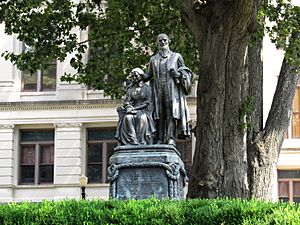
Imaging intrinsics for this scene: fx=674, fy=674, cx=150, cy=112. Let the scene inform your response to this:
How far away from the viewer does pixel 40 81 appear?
33500 millimetres

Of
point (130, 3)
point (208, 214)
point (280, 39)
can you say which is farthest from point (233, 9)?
point (208, 214)

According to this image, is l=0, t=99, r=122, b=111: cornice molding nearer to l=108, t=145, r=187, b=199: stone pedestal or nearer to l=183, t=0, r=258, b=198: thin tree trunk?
l=183, t=0, r=258, b=198: thin tree trunk

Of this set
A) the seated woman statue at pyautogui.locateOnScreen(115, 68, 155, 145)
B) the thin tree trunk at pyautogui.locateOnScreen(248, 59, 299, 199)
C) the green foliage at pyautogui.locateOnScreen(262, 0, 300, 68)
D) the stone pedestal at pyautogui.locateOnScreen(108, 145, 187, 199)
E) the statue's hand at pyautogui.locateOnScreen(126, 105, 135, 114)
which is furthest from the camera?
the green foliage at pyautogui.locateOnScreen(262, 0, 300, 68)

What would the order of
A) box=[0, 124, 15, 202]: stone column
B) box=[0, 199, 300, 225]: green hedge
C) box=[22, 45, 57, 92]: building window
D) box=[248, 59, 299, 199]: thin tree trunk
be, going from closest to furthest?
1. box=[0, 199, 300, 225]: green hedge
2. box=[248, 59, 299, 199]: thin tree trunk
3. box=[0, 124, 15, 202]: stone column
4. box=[22, 45, 57, 92]: building window

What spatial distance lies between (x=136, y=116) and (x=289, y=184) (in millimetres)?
19273

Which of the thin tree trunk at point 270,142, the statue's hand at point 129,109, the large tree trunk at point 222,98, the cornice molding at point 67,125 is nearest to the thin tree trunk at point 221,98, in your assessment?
the large tree trunk at point 222,98

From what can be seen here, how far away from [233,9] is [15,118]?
62.3 ft

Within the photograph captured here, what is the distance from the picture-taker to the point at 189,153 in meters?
32.0

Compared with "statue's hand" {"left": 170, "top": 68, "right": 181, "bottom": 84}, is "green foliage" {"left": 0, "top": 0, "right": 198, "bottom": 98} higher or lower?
higher

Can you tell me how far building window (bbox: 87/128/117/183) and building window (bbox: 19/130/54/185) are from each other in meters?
1.93

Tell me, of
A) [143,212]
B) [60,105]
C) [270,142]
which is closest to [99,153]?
[60,105]

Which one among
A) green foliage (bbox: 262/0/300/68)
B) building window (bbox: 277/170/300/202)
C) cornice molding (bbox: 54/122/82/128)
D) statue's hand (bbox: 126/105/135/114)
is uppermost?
green foliage (bbox: 262/0/300/68)

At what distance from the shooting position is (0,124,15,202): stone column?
107 feet

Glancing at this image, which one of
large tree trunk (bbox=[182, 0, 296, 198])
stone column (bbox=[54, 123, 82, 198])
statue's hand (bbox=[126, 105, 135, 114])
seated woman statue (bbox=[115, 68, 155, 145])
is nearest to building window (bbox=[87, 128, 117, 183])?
stone column (bbox=[54, 123, 82, 198])
